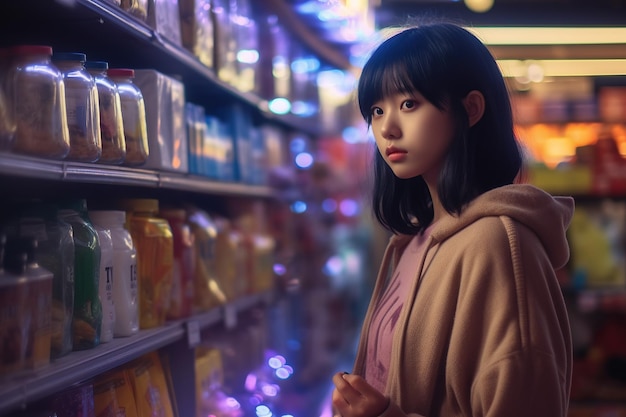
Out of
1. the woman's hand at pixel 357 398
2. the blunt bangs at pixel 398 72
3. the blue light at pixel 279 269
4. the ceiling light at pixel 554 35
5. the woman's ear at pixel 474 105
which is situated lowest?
the blue light at pixel 279 269

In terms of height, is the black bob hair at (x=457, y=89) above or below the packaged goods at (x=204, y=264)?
above

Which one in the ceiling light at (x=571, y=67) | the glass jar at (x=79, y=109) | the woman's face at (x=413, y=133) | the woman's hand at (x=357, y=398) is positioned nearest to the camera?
the woman's hand at (x=357, y=398)

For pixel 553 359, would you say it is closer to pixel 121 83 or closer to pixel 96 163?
pixel 96 163

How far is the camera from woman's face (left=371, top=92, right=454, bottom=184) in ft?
5.40

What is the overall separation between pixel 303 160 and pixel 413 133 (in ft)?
10.5

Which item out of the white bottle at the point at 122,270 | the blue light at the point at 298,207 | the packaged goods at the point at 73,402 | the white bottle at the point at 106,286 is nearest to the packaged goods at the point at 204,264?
the white bottle at the point at 122,270

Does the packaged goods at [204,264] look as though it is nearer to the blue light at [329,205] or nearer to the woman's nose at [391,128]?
the woman's nose at [391,128]

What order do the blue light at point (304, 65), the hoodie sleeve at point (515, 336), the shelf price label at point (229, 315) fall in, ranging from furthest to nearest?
the blue light at point (304, 65) < the shelf price label at point (229, 315) < the hoodie sleeve at point (515, 336)

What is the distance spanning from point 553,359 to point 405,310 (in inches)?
12.3

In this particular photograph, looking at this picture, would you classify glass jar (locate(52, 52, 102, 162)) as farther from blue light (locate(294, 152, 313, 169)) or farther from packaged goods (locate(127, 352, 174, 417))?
blue light (locate(294, 152, 313, 169))

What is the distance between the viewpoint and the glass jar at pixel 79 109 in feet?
5.98

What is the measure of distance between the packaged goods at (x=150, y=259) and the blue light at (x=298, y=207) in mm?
2168

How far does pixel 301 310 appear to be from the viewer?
182 inches

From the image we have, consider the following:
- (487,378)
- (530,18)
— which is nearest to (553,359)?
(487,378)
